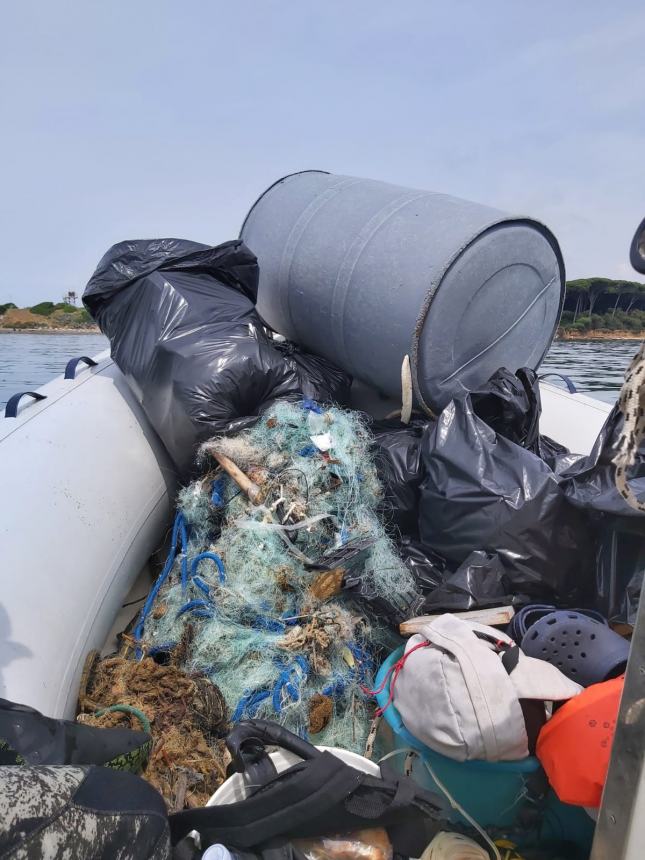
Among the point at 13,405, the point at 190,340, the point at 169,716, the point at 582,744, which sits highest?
the point at 190,340

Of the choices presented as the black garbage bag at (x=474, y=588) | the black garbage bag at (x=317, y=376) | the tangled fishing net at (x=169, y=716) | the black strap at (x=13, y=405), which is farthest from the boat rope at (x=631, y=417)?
the black strap at (x=13, y=405)

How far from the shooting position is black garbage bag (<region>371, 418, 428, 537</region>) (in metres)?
2.39

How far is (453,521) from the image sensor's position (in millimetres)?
2125

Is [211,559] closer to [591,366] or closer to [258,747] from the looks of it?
[258,747]

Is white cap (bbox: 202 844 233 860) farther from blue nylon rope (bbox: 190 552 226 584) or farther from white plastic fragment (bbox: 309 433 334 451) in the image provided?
white plastic fragment (bbox: 309 433 334 451)

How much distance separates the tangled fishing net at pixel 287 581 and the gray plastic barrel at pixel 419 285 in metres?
0.43

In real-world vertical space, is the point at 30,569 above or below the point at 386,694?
above

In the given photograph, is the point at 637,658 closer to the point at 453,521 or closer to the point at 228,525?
the point at 453,521

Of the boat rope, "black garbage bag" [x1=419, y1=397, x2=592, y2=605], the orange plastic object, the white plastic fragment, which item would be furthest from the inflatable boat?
the boat rope

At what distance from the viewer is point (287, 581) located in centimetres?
204

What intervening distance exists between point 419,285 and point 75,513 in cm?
153

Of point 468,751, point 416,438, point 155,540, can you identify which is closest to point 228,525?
point 155,540

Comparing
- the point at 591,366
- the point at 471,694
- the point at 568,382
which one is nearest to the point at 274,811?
the point at 471,694

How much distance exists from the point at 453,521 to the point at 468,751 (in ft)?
2.98
